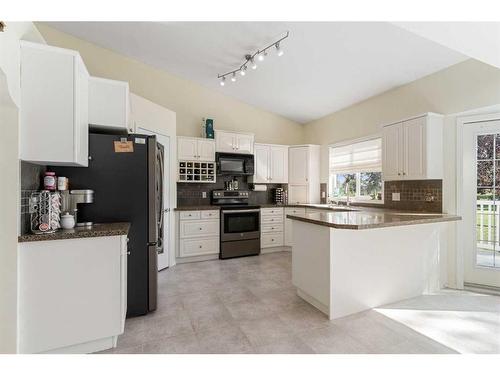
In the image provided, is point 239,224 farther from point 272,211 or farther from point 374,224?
point 374,224

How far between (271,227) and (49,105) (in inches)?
151

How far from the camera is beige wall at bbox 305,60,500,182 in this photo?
2.72 m

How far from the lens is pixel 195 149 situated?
4391mm

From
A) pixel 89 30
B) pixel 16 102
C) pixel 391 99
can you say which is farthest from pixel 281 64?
pixel 16 102

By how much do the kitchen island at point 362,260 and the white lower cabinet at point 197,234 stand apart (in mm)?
1871

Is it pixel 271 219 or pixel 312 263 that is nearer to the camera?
pixel 312 263

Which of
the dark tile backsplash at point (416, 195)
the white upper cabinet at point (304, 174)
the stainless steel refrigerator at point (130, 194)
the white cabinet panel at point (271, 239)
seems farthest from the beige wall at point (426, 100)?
the stainless steel refrigerator at point (130, 194)

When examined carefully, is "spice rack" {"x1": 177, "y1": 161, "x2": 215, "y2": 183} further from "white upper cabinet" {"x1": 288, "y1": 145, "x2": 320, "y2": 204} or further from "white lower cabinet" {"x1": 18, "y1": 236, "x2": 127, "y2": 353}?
"white lower cabinet" {"x1": 18, "y1": 236, "x2": 127, "y2": 353}

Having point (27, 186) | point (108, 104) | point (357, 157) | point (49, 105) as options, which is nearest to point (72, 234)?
point (27, 186)

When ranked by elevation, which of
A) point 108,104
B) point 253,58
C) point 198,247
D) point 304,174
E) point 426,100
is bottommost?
point 198,247

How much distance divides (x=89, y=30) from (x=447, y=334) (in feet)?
17.4

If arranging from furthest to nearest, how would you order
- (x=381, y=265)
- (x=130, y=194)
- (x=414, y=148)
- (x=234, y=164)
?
(x=234, y=164) < (x=414, y=148) < (x=381, y=265) < (x=130, y=194)

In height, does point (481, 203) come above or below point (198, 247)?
above

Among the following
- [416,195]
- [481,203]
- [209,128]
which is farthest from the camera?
[209,128]
